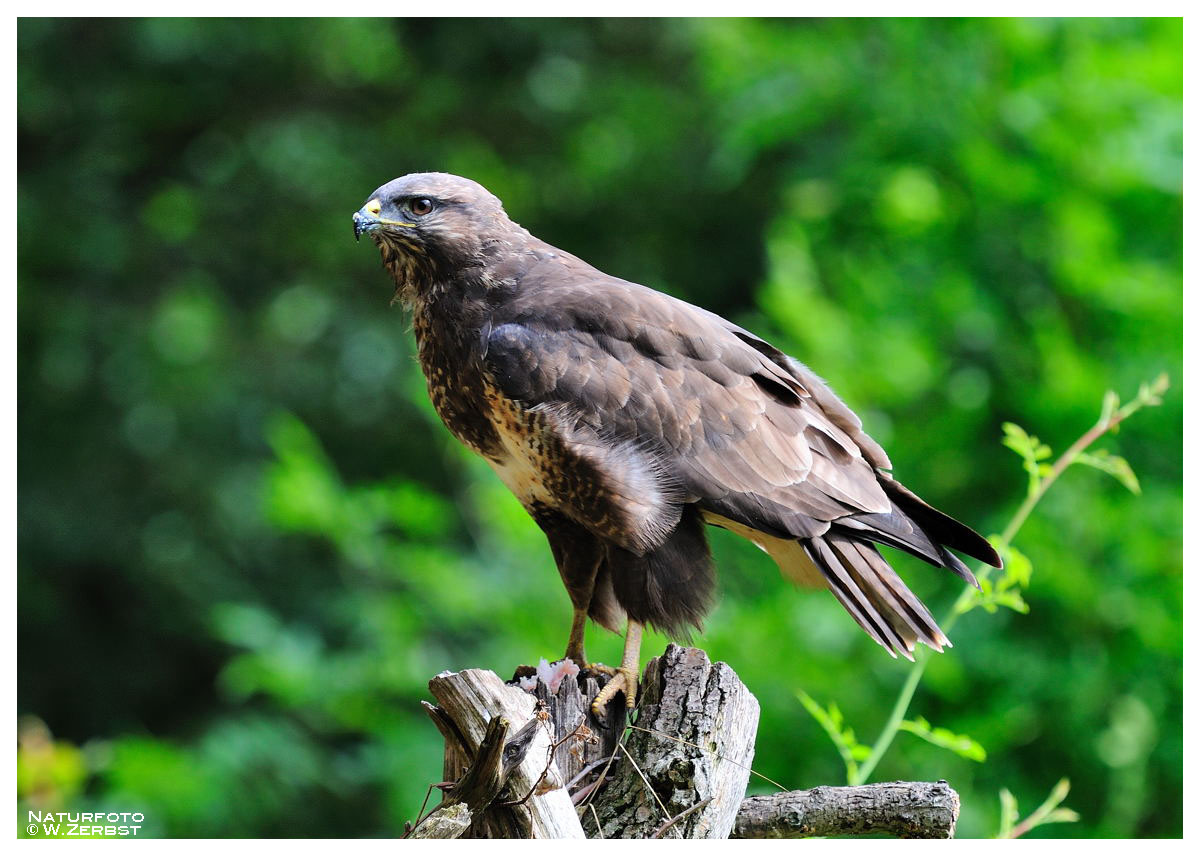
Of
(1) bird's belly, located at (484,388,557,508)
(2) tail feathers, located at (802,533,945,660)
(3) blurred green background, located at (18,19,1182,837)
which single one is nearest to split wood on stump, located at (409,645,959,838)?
(2) tail feathers, located at (802,533,945,660)

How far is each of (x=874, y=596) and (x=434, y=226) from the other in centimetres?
125

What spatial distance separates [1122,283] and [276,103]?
6089mm

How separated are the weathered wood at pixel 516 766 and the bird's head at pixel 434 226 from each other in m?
1.02

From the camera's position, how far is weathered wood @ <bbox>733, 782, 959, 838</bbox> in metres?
2.48

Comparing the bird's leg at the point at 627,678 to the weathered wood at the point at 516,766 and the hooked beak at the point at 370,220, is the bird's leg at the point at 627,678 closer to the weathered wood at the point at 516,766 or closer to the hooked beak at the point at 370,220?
the weathered wood at the point at 516,766

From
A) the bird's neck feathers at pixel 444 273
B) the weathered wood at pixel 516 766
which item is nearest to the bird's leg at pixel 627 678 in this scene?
the weathered wood at pixel 516 766

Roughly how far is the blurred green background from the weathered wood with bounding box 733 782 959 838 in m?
2.05

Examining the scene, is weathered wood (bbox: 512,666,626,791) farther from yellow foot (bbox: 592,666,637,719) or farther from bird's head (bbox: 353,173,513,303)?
bird's head (bbox: 353,173,513,303)

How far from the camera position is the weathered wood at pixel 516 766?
2236 mm

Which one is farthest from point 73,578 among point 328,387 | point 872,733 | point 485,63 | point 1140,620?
point 1140,620

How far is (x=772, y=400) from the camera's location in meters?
2.99

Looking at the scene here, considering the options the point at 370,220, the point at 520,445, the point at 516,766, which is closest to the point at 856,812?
the point at 516,766

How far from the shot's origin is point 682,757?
2508 millimetres

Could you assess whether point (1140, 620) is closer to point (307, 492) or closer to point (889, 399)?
point (889, 399)
